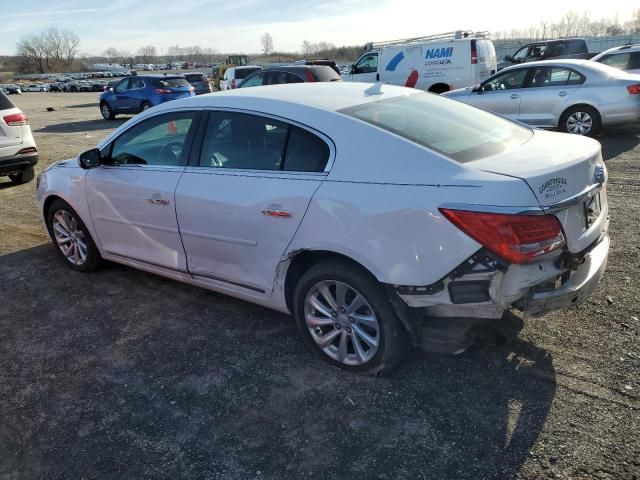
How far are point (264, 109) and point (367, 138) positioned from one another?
0.83m

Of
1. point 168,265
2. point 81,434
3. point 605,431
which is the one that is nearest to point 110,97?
point 168,265

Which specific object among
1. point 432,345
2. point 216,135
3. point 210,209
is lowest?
point 432,345

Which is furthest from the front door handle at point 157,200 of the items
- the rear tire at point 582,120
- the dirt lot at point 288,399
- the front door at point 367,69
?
the front door at point 367,69

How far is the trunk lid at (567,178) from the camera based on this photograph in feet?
8.49

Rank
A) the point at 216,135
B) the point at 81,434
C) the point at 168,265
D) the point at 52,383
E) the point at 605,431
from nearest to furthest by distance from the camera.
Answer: the point at 605,431
the point at 81,434
the point at 52,383
the point at 216,135
the point at 168,265

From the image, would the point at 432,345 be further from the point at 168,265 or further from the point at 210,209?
the point at 168,265

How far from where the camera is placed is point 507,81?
1069 cm

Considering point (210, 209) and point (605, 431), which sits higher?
point (210, 209)

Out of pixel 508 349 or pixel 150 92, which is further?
pixel 150 92

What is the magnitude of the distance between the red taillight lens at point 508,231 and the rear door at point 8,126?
8051 millimetres

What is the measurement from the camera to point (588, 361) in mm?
3109

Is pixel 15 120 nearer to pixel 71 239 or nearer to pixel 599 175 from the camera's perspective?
pixel 71 239

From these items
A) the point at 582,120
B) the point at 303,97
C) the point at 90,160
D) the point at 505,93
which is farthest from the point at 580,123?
the point at 90,160

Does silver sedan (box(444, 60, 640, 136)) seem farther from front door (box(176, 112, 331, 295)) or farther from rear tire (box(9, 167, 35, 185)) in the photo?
rear tire (box(9, 167, 35, 185))
